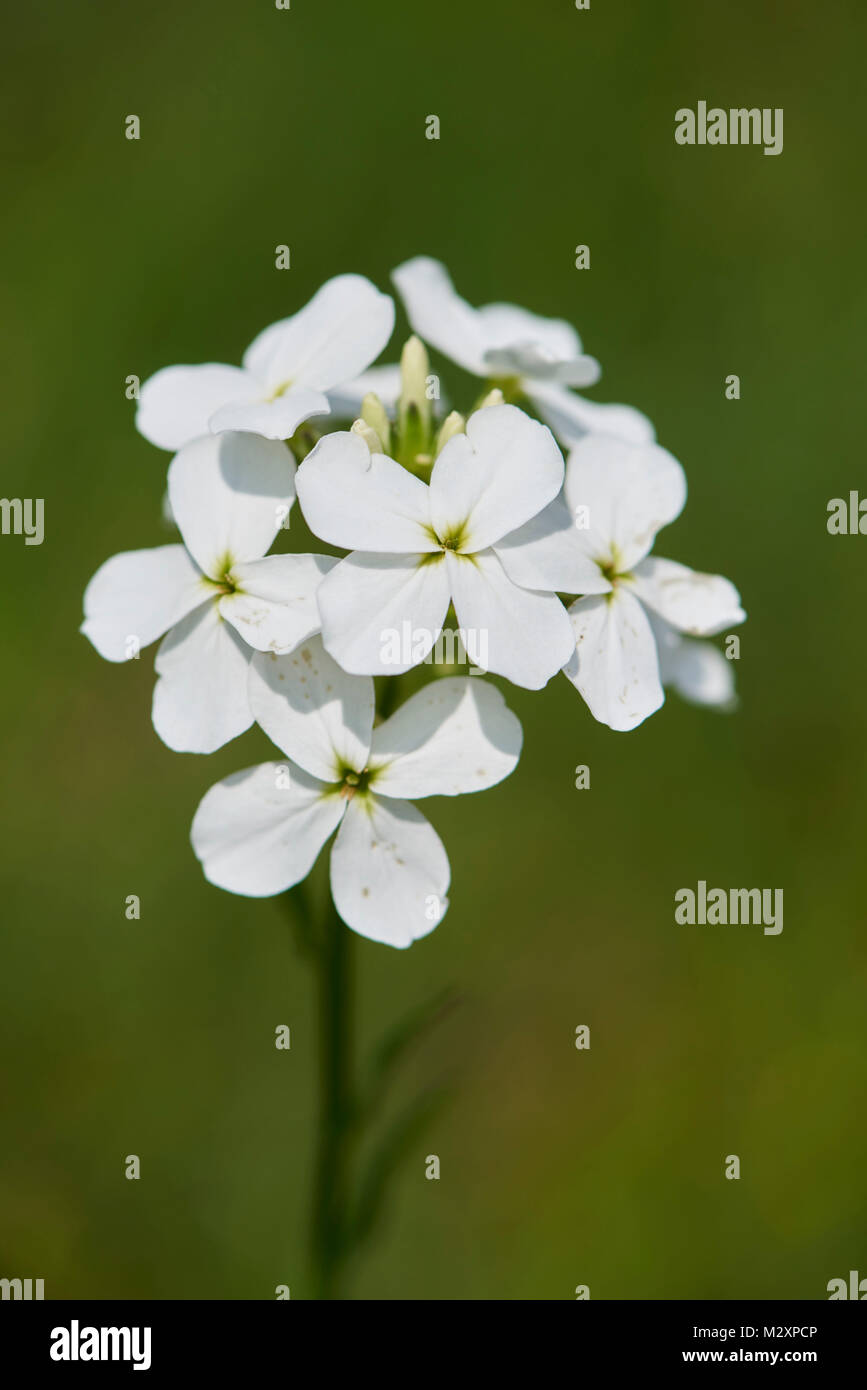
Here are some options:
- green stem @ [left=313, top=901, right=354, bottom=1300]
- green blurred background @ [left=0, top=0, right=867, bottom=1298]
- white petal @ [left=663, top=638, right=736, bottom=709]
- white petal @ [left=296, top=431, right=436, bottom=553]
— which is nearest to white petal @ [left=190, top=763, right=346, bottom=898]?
green stem @ [left=313, top=901, right=354, bottom=1300]

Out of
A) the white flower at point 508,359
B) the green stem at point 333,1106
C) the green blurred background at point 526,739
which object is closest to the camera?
the green stem at point 333,1106

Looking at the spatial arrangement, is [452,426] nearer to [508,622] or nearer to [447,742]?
[508,622]

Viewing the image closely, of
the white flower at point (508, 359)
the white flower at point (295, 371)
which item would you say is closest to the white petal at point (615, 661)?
the white flower at point (508, 359)

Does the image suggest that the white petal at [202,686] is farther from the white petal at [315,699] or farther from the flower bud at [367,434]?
the flower bud at [367,434]

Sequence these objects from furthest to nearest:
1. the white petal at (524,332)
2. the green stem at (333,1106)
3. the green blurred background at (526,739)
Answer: the green blurred background at (526,739) → the white petal at (524,332) → the green stem at (333,1106)

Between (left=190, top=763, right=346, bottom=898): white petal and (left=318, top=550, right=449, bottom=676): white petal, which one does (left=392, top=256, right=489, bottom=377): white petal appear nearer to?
(left=318, top=550, right=449, bottom=676): white petal
